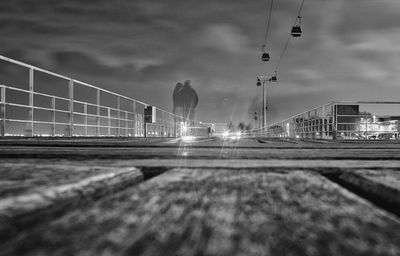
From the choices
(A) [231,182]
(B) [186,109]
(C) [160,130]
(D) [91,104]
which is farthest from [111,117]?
(B) [186,109]

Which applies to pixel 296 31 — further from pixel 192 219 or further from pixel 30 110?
pixel 192 219

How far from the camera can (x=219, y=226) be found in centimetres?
30

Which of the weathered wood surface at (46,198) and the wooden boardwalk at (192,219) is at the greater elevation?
the weathered wood surface at (46,198)

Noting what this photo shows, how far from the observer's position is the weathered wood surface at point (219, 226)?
250mm

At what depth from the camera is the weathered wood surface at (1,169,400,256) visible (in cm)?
25

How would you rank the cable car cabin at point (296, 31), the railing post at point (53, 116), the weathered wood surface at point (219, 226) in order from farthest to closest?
the cable car cabin at point (296, 31)
the railing post at point (53, 116)
the weathered wood surface at point (219, 226)

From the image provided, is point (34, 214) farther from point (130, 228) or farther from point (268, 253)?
point (268, 253)

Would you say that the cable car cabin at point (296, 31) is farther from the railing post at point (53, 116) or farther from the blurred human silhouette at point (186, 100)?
the blurred human silhouette at point (186, 100)

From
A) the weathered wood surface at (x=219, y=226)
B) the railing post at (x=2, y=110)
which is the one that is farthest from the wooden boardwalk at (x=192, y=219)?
the railing post at (x=2, y=110)

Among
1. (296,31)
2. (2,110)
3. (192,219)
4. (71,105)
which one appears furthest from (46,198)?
(296,31)

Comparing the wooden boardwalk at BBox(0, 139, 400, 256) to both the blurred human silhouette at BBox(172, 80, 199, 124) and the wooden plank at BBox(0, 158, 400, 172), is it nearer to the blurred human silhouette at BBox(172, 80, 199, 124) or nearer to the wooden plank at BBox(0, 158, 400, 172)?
the wooden plank at BBox(0, 158, 400, 172)

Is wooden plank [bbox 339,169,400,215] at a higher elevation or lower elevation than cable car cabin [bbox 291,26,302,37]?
lower

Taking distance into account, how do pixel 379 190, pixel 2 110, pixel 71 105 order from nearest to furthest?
pixel 379 190
pixel 2 110
pixel 71 105

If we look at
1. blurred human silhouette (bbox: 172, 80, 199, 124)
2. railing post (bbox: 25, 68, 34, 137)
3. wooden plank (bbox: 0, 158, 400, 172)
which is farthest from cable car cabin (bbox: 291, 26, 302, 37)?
blurred human silhouette (bbox: 172, 80, 199, 124)
